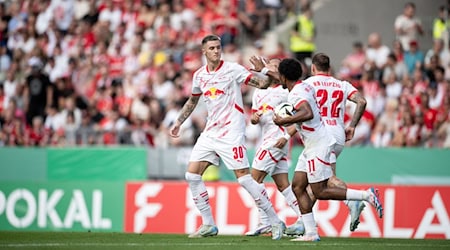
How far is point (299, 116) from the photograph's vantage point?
15680mm

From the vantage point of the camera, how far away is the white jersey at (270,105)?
59.6ft

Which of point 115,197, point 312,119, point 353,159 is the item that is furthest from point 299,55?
point 312,119

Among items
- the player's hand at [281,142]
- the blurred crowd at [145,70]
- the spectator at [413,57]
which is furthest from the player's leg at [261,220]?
the spectator at [413,57]

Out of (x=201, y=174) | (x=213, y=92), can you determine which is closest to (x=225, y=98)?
(x=213, y=92)

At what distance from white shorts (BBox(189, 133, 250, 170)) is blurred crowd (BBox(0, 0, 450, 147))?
27.6 ft

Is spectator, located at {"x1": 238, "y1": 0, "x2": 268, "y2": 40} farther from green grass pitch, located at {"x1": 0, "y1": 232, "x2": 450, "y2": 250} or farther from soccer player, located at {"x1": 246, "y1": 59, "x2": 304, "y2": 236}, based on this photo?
green grass pitch, located at {"x1": 0, "y1": 232, "x2": 450, "y2": 250}

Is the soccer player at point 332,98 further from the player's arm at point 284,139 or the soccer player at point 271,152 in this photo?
the soccer player at point 271,152

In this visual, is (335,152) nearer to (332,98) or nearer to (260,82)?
(332,98)

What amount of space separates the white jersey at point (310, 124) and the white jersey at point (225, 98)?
1289mm

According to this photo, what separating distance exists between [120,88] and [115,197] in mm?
6666

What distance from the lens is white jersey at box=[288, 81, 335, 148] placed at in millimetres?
15828

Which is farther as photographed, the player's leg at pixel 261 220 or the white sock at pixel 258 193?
the player's leg at pixel 261 220

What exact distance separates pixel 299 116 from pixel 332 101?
1650 millimetres

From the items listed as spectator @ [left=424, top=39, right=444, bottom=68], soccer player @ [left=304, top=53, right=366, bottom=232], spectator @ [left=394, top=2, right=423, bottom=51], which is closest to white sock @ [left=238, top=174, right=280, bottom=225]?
soccer player @ [left=304, top=53, right=366, bottom=232]
